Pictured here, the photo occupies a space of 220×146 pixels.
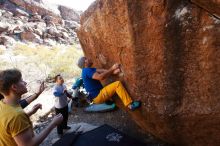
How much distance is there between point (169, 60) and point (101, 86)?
2.03m

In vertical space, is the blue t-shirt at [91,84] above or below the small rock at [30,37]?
below

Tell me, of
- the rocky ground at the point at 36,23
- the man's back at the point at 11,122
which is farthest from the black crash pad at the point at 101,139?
the rocky ground at the point at 36,23

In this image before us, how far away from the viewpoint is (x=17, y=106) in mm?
3074

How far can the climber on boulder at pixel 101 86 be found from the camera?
5246 mm

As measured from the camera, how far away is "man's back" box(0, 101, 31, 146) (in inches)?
113

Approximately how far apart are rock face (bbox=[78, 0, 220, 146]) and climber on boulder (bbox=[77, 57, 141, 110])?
0.48ft

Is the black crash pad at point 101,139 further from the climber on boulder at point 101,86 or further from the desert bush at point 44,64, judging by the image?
the desert bush at point 44,64

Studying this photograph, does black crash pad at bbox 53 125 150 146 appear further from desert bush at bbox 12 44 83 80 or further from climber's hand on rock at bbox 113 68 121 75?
desert bush at bbox 12 44 83 80

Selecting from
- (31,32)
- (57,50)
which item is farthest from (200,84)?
(31,32)

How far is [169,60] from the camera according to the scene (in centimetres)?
442

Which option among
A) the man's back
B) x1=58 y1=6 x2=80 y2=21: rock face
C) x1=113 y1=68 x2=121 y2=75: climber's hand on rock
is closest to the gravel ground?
x1=113 y1=68 x2=121 y2=75: climber's hand on rock

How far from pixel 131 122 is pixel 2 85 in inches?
183

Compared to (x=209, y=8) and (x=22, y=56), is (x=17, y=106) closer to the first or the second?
(x=209, y=8)

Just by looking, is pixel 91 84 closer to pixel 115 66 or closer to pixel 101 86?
pixel 101 86
